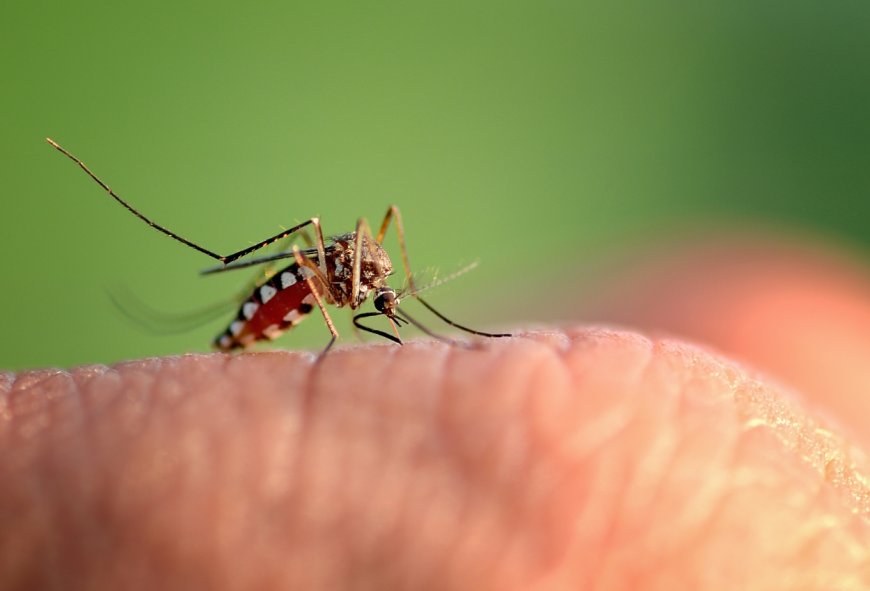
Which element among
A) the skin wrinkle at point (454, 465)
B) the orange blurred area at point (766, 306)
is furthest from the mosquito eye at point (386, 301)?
the orange blurred area at point (766, 306)

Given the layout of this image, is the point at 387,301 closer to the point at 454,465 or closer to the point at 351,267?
the point at 351,267

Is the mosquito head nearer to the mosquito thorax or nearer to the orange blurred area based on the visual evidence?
the mosquito thorax

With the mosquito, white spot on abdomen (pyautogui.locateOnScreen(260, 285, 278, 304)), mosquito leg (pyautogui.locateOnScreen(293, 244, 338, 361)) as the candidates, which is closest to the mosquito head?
the mosquito

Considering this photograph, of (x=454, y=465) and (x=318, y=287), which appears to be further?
(x=318, y=287)

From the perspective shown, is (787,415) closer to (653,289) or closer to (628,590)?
(628,590)

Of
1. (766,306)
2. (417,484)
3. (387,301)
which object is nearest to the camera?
(417,484)

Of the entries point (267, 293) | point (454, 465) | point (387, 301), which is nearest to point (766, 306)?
point (387, 301)

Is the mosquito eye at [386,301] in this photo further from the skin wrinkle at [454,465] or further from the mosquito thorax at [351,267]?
the skin wrinkle at [454,465]
